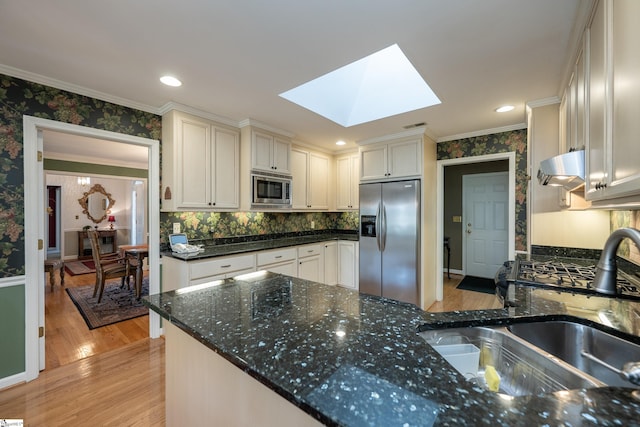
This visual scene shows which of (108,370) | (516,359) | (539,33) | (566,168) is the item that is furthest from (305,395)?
(108,370)

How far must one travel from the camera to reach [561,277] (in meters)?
1.76

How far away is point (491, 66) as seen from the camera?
198 centimetres

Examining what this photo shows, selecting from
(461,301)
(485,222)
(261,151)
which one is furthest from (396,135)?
(485,222)

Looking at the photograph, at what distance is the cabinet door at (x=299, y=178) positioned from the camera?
3945 mm

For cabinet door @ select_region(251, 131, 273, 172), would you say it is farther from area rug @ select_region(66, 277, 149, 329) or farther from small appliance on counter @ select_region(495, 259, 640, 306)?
small appliance on counter @ select_region(495, 259, 640, 306)

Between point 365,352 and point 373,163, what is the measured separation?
11.0 ft

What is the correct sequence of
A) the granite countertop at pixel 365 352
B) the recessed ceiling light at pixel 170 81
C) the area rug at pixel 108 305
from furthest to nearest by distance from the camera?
the area rug at pixel 108 305 < the recessed ceiling light at pixel 170 81 < the granite countertop at pixel 365 352

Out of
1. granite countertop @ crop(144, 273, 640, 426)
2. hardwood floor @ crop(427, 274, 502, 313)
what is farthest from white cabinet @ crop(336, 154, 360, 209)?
granite countertop @ crop(144, 273, 640, 426)

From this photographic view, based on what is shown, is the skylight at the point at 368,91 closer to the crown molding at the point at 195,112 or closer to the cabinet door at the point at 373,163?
the cabinet door at the point at 373,163

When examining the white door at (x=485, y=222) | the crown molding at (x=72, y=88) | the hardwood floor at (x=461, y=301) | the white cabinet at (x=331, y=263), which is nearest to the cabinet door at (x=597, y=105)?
the hardwood floor at (x=461, y=301)

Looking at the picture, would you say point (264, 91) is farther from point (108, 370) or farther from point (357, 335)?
point (108, 370)

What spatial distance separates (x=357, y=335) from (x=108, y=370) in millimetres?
2516

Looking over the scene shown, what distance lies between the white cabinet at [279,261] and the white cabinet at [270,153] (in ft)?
3.43

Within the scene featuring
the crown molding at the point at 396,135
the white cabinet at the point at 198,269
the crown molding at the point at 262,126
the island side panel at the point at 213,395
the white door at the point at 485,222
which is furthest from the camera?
the white door at the point at 485,222
